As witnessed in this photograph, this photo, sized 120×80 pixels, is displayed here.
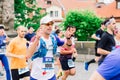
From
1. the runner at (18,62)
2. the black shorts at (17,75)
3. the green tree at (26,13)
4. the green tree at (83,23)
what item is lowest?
the green tree at (83,23)

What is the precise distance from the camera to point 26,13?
4153cm

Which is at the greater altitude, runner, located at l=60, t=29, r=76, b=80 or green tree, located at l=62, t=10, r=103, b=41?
runner, located at l=60, t=29, r=76, b=80

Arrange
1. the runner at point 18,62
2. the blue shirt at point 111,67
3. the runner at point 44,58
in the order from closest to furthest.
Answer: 1. the blue shirt at point 111,67
2. the runner at point 44,58
3. the runner at point 18,62

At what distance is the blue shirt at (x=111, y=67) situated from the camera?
3496 millimetres

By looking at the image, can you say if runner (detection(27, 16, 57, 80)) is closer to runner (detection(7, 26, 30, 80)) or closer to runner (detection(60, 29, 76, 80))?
runner (detection(7, 26, 30, 80))

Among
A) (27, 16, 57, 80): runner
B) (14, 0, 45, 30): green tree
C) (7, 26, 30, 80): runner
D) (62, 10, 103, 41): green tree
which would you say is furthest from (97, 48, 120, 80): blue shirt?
(62, 10, 103, 41): green tree

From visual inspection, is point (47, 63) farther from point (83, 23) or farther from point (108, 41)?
point (83, 23)

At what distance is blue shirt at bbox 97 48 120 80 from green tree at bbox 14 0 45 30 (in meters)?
33.8

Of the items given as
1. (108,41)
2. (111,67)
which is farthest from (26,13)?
(111,67)

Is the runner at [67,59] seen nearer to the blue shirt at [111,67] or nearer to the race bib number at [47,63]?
the race bib number at [47,63]

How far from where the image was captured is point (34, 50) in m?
6.56

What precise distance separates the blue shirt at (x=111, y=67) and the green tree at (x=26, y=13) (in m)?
33.8

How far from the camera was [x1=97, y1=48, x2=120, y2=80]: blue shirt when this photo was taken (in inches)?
138

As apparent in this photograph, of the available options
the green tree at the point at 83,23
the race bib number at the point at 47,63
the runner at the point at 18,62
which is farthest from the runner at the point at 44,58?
the green tree at the point at 83,23
